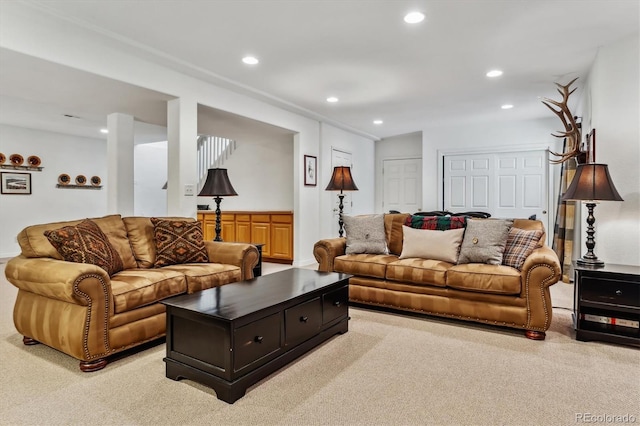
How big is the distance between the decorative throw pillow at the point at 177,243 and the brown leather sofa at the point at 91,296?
0.18m

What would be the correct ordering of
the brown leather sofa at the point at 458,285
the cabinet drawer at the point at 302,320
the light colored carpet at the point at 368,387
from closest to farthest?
1. the light colored carpet at the point at 368,387
2. the cabinet drawer at the point at 302,320
3. the brown leather sofa at the point at 458,285

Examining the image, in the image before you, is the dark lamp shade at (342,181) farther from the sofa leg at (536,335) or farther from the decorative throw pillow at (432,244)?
the sofa leg at (536,335)

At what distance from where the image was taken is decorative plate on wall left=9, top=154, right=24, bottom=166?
6.77 meters

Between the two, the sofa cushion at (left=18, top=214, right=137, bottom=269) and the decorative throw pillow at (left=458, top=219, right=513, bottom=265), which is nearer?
the sofa cushion at (left=18, top=214, right=137, bottom=269)

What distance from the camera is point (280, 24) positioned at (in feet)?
10.2

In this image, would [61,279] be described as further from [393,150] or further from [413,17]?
[393,150]

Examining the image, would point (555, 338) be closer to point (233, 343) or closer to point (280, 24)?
point (233, 343)

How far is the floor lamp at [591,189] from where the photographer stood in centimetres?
279

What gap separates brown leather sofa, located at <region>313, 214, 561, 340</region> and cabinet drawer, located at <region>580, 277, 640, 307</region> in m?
0.29

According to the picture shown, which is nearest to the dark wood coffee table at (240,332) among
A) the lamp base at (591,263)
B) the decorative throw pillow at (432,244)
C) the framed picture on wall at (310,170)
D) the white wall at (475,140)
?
the decorative throw pillow at (432,244)

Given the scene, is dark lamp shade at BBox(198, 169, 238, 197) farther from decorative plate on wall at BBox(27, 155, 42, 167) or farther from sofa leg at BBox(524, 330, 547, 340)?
decorative plate on wall at BBox(27, 155, 42, 167)

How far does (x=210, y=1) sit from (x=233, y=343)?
8.00ft

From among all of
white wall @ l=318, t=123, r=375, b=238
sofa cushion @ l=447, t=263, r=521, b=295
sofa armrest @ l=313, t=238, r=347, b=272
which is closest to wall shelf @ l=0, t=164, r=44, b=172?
white wall @ l=318, t=123, r=375, b=238

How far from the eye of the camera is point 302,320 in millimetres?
2408
